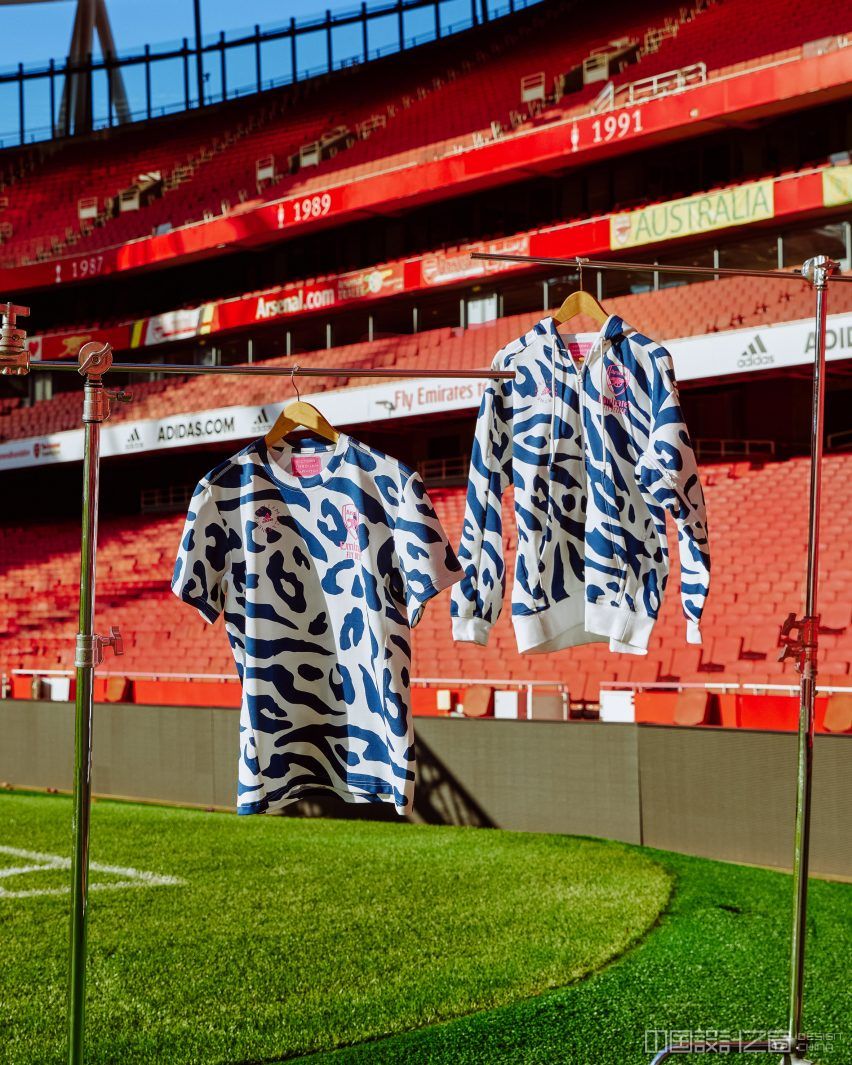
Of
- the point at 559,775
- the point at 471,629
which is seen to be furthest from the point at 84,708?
the point at 559,775

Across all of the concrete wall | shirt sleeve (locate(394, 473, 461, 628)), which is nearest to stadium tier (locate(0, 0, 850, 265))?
the concrete wall

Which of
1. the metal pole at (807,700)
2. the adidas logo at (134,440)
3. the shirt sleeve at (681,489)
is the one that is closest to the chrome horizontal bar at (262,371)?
the shirt sleeve at (681,489)

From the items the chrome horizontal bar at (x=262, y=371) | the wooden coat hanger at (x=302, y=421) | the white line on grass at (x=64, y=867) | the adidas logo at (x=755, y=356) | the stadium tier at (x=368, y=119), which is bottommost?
the white line on grass at (x=64, y=867)

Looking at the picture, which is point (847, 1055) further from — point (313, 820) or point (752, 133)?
point (752, 133)

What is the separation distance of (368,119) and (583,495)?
75.3 feet

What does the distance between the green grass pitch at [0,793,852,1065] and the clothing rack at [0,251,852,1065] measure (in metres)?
1.30

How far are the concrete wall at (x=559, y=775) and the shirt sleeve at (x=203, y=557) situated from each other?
15.7 ft

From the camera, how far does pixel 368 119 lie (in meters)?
25.0

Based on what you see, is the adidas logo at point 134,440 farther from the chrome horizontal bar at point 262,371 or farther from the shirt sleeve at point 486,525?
the chrome horizontal bar at point 262,371

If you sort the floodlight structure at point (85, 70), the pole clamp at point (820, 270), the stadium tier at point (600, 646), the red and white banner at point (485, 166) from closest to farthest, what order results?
the pole clamp at point (820, 270)
the stadium tier at point (600, 646)
the red and white banner at point (485, 166)
the floodlight structure at point (85, 70)

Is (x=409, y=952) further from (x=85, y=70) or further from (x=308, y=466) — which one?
(x=85, y=70)

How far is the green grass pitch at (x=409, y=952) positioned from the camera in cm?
446

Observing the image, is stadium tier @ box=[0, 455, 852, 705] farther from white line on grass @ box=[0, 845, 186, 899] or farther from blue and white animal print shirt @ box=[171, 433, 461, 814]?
blue and white animal print shirt @ box=[171, 433, 461, 814]

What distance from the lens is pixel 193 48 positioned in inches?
1262
